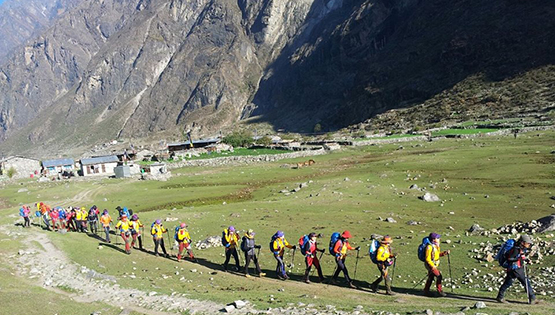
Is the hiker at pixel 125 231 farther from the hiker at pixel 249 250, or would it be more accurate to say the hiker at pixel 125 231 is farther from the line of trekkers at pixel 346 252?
the hiker at pixel 249 250

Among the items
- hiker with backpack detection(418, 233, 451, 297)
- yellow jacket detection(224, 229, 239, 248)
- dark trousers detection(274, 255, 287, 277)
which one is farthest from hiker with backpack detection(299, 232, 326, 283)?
hiker with backpack detection(418, 233, 451, 297)

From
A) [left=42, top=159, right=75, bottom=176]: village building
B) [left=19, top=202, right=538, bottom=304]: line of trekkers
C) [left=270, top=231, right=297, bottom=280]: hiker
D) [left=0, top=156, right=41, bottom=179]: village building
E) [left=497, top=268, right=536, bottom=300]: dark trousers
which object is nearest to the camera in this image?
[left=497, top=268, right=536, bottom=300]: dark trousers

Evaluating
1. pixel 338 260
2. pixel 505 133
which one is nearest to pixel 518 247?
pixel 338 260

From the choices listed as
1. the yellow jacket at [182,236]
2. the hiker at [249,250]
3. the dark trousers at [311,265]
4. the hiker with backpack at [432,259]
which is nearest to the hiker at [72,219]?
the yellow jacket at [182,236]

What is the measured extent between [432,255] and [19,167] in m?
136

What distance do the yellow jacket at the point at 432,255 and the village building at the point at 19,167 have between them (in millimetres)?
126346

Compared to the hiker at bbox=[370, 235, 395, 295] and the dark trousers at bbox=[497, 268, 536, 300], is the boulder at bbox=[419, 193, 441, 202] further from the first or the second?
the dark trousers at bbox=[497, 268, 536, 300]

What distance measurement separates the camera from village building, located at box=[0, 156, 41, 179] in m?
121

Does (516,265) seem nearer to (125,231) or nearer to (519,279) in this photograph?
(519,279)

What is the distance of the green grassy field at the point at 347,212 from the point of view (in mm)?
18016

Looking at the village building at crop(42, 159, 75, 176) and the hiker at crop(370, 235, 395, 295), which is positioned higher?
the village building at crop(42, 159, 75, 176)

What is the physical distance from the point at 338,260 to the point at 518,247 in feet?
23.7

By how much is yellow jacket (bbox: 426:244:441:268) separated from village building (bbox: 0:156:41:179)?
126 m

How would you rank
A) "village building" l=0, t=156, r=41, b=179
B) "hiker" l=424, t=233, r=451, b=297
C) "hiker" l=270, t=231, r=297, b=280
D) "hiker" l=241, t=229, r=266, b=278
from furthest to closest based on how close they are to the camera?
"village building" l=0, t=156, r=41, b=179 < "hiker" l=241, t=229, r=266, b=278 < "hiker" l=270, t=231, r=297, b=280 < "hiker" l=424, t=233, r=451, b=297
